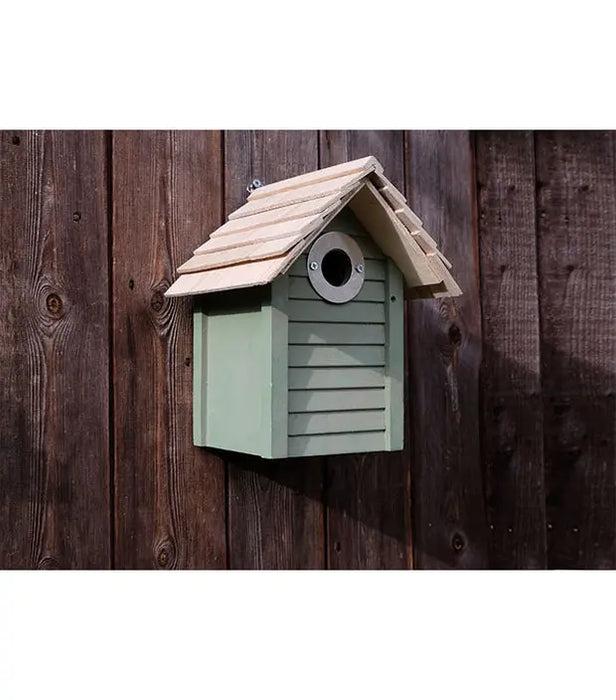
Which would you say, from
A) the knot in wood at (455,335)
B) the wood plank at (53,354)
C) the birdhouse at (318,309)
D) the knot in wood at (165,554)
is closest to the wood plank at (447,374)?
the knot in wood at (455,335)

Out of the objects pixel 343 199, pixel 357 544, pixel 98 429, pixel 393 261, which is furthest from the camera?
pixel 357 544

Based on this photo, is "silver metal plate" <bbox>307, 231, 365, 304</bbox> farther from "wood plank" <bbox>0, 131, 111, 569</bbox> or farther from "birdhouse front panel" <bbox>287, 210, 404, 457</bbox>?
"wood plank" <bbox>0, 131, 111, 569</bbox>

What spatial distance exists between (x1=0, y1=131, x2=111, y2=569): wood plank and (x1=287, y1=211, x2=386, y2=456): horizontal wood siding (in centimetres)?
45

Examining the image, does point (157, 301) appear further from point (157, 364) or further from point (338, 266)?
point (338, 266)

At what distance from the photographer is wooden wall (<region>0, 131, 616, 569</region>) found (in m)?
1.56

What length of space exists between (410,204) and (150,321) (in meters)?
0.63

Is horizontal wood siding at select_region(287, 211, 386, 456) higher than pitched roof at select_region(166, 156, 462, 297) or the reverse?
the reverse

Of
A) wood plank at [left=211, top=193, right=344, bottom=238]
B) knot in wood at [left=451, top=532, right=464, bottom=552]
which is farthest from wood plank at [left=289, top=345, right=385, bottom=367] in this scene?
knot in wood at [left=451, top=532, right=464, bottom=552]

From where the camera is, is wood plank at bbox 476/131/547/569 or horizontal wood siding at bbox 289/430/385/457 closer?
horizontal wood siding at bbox 289/430/385/457

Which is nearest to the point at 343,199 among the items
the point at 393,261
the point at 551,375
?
Result: the point at 393,261

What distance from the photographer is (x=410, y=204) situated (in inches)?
70.0

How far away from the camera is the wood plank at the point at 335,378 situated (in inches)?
53.5

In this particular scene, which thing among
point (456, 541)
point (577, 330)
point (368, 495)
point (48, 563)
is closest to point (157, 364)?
point (48, 563)

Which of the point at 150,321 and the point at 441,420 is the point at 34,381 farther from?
the point at 441,420
